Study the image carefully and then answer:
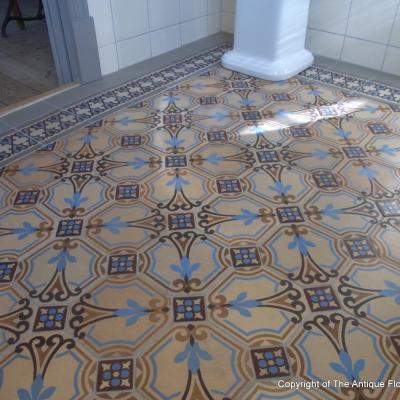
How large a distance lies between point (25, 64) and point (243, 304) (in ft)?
6.88

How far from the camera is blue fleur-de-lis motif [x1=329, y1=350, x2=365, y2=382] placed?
90 centimetres

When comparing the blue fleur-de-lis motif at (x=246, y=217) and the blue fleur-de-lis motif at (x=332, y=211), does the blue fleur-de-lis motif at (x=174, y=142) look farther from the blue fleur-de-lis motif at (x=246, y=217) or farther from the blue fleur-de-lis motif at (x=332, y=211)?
the blue fleur-de-lis motif at (x=332, y=211)

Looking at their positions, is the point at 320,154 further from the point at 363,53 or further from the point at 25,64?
the point at 25,64

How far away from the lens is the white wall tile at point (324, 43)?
7.72ft

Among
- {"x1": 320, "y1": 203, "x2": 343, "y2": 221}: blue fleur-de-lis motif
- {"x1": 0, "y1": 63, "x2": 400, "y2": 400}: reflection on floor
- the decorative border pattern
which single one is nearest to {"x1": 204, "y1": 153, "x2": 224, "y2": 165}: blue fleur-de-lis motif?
{"x1": 0, "y1": 63, "x2": 400, "y2": 400}: reflection on floor

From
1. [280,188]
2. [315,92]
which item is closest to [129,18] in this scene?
[315,92]

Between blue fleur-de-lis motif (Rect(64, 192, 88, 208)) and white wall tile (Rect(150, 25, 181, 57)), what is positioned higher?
white wall tile (Rect(150, 25, 181, 57))

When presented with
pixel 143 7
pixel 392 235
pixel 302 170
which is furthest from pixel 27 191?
pixel 143 7

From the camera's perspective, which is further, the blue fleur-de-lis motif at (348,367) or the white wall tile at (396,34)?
the white wall tile at (396,34)

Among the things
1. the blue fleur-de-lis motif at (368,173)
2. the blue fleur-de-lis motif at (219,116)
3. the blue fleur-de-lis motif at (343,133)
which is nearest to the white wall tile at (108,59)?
the blue fleur-de-lis motif at (219,116)

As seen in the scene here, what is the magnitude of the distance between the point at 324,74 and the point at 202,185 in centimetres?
119

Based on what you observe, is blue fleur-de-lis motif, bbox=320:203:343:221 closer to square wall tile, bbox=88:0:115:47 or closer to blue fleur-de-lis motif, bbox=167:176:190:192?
blue fleur-de-lis motif, bbox=167:176:190:192

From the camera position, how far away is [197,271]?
1.14 meters

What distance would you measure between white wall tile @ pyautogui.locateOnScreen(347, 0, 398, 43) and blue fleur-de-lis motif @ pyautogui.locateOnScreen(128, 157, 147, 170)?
57.4 inches
